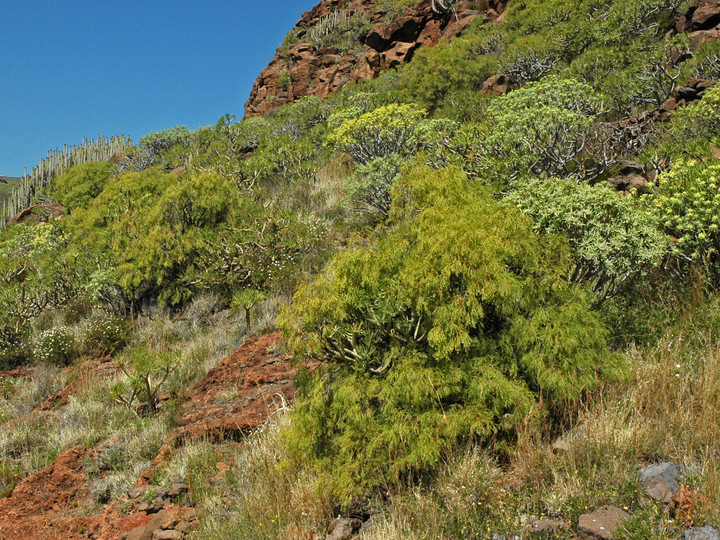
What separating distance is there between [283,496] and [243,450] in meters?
1.08

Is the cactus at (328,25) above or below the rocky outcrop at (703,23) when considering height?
above

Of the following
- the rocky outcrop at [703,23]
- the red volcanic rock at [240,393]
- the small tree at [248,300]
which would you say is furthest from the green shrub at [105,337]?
the rocky outcrop at [703,23]

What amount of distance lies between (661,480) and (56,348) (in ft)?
31.3

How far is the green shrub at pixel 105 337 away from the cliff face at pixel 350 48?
2251 centimetres

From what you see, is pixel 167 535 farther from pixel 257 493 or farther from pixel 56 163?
pixel 56 163

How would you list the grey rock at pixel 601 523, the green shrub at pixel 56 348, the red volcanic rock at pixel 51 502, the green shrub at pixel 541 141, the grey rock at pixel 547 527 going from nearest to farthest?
the grey rock at pixel 601 523, the grey rock at pixel 547 527, the red volcanic rock at pixel 51 502, the green shrub at pixel 541 141, the green shrub at pixel 56 348

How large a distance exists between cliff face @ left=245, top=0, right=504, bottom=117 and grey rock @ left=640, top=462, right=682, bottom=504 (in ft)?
84.5

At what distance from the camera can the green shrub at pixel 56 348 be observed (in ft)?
29.2

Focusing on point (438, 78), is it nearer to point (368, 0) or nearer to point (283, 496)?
point (283, 496)

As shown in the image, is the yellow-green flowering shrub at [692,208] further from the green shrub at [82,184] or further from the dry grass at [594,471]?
the green shrub at [82,184]

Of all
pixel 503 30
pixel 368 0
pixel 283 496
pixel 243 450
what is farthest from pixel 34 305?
pixel 368 0

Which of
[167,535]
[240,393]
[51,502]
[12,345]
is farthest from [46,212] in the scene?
[167,535]

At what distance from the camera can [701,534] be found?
7.99ft

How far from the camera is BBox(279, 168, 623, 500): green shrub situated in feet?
11.2
